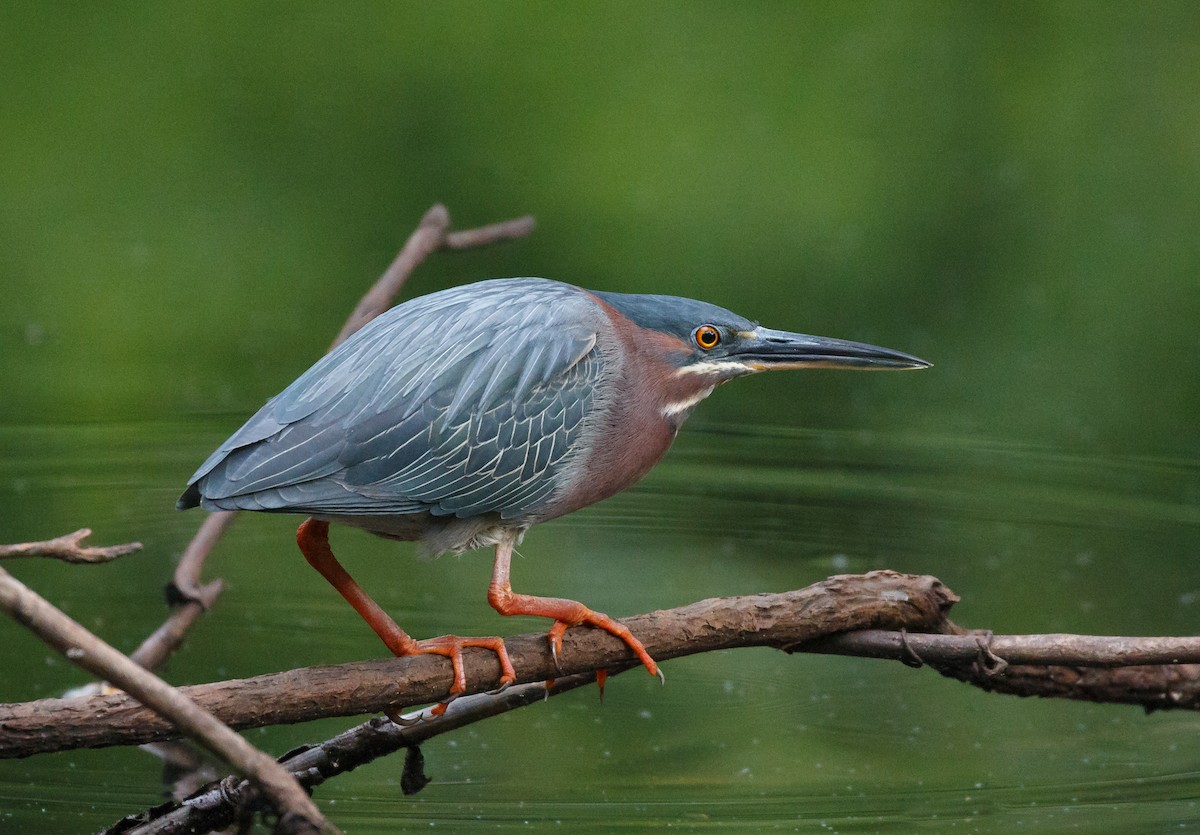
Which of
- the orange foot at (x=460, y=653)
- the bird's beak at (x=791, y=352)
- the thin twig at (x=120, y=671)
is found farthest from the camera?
the bird's beak at (x=791, y=352)

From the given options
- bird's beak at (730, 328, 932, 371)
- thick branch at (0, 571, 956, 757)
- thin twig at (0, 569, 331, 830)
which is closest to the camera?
thin twig at (0, 569, 331, 830)

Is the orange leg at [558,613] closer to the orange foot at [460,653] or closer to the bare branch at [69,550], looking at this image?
the orange foot at [460,653]

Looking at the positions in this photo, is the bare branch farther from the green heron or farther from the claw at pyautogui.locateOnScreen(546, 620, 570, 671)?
the claw at pyautogui.locateOnScreen(546, 620, 570, 671)

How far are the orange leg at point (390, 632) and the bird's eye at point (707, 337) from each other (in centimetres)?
31

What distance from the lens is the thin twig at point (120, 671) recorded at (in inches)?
27.5

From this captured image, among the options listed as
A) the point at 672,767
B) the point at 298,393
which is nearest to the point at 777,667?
the point at 672,767

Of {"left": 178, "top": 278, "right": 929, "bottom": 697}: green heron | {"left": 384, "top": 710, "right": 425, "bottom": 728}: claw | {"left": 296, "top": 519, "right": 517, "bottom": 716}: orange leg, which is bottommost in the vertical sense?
{"left": 384, "top": 710, "right": 425, "bottom": 728}: claw

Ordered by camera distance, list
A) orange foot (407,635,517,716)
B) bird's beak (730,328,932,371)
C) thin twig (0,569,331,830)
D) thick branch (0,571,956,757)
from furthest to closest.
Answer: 1. bird's beak (730,328,932,371)
2. orange foot (407,635,517,716)
3. thick branch (0,571,956,757)
4. thin twig (0,569,331,830)

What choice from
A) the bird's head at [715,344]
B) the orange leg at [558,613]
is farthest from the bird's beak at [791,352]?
the orange leg at [558,613]

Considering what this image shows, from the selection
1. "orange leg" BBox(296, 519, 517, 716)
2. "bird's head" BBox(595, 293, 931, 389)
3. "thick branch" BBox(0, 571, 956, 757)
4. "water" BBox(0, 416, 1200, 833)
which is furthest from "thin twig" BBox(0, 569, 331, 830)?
"bird's head" BBox(595, 293, 931, 389)

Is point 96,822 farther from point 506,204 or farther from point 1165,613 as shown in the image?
point 506,204

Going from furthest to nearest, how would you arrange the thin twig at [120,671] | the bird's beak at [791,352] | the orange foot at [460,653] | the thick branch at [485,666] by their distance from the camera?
the bird's beak at [791,352] < the orange foot at [460,653] < the thick branch at [485,666] < the thin twig at [120,671]

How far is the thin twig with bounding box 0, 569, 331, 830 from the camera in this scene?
2.29 feet

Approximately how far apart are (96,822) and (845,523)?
3.98ft
